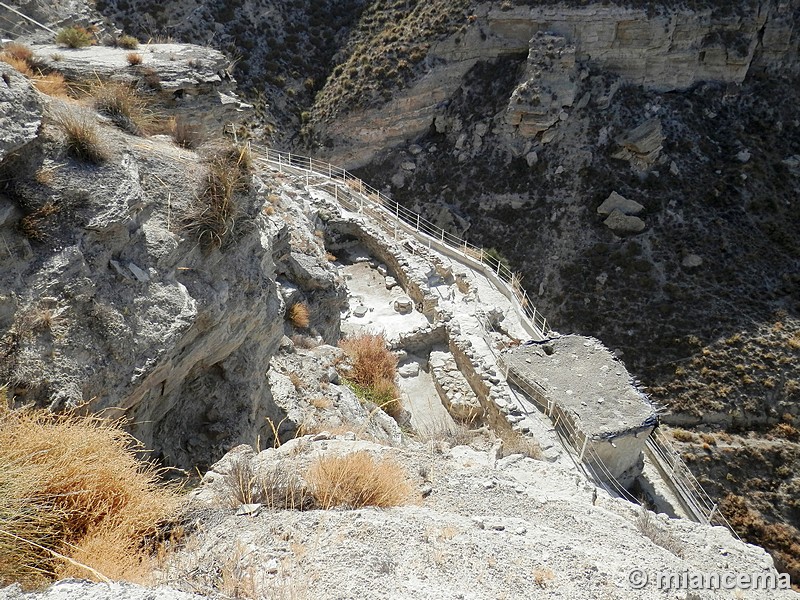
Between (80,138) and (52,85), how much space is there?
240 cm

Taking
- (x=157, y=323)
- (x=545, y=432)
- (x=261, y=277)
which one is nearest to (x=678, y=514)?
(x=545, y=432)

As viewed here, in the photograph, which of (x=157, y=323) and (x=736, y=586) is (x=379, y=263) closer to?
(x=157, y=323)

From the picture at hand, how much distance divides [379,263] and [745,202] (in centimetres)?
1737

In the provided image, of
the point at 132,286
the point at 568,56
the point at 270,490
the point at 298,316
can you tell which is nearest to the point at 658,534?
the point at 270,490

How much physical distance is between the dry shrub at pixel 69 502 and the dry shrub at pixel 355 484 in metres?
1.09

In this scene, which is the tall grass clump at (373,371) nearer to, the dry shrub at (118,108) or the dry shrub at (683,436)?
the dry shrub at (118,108)

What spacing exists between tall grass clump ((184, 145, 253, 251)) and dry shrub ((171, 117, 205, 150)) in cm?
127

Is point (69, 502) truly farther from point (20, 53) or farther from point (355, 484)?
point (20, 53)

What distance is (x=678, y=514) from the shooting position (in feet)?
32.3

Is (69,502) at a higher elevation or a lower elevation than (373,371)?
higher

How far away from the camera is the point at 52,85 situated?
6.55 metres

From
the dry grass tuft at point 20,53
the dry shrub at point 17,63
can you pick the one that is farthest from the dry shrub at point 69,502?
the dry grass tuft at point 20,53

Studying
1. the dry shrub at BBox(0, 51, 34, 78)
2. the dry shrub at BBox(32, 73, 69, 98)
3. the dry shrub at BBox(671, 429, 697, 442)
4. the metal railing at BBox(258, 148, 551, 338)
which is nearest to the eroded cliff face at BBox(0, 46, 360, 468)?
the dry shrub at BBox(32, 73, 69, 98)

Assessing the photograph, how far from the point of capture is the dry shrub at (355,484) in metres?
4.27
